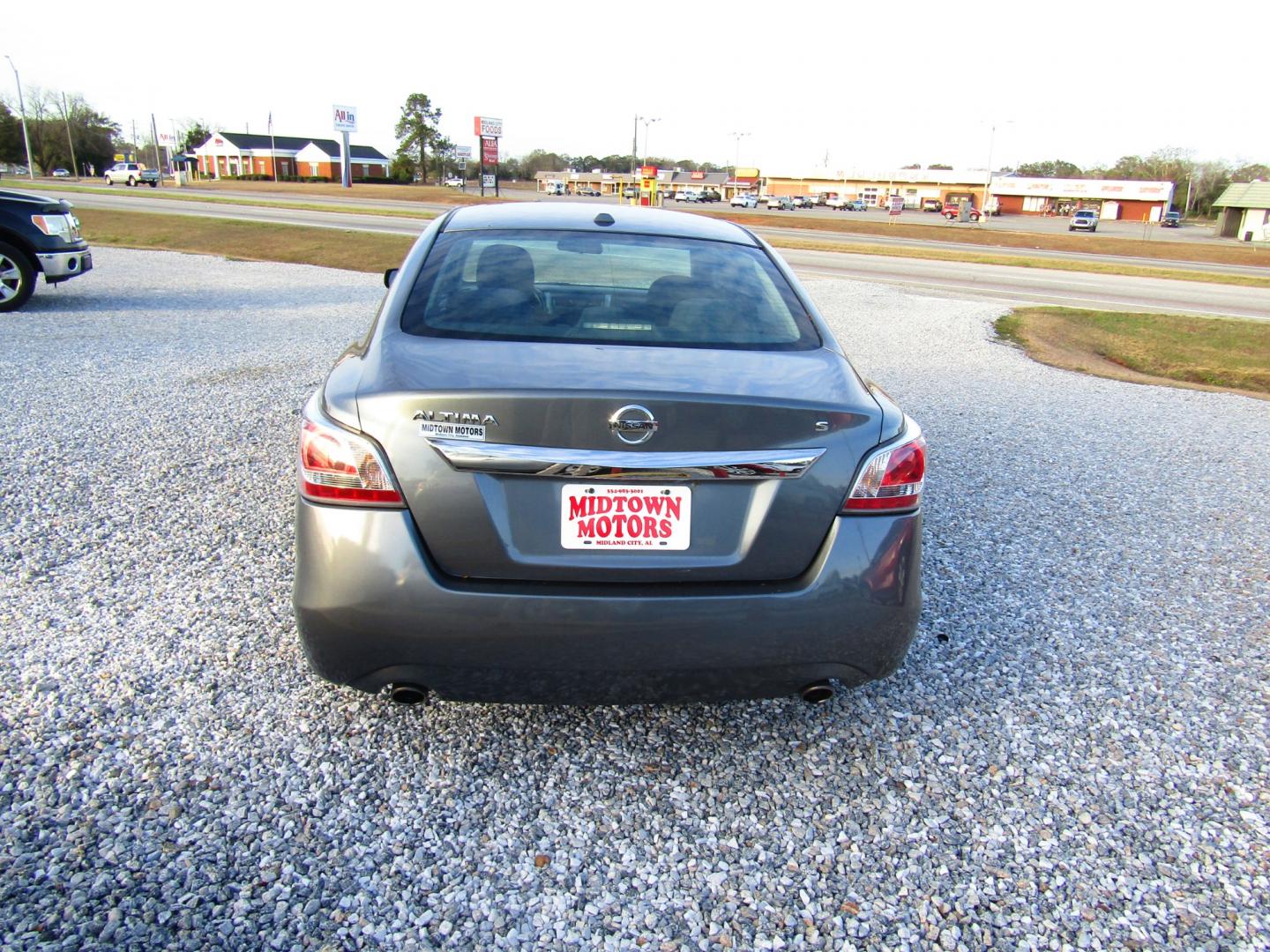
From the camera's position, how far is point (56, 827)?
7.75 ft

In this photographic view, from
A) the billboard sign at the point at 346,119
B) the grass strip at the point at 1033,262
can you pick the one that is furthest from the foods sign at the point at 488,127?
the grass strip at the point at 1033,262

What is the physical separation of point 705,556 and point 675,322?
93 cm

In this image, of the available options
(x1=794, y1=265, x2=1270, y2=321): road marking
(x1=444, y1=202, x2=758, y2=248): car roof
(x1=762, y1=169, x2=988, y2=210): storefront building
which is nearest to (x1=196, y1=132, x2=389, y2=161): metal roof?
(x1=762, y1=169, x2=988, y2=210): storefront building

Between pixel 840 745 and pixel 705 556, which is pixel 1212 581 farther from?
pixel 705 556

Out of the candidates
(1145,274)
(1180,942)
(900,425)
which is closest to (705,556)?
(900,425)

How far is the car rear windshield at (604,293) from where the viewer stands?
2.89 m

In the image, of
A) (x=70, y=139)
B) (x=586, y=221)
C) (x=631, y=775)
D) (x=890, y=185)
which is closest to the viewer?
(x=631, y=775)

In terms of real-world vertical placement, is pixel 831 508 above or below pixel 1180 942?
above

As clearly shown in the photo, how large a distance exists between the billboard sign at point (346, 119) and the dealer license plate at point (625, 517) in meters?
80.3

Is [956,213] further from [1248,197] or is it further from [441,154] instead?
[441,154]

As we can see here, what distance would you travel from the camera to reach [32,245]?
34.2ft

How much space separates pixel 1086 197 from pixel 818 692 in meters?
110

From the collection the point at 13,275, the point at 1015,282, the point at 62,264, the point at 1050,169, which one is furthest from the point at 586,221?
the point at 1050,169

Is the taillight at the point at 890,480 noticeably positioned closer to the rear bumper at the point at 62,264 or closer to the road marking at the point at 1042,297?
the rear bumper at the point at 62,264
